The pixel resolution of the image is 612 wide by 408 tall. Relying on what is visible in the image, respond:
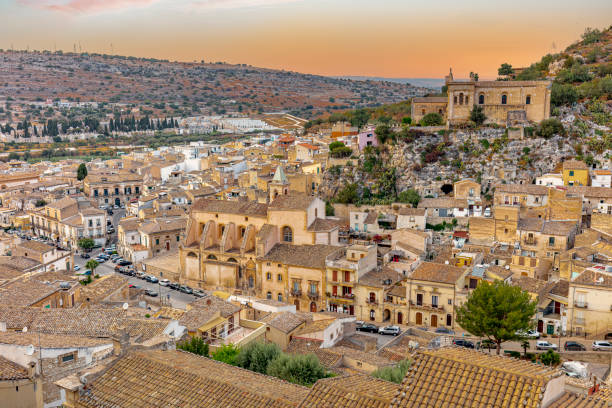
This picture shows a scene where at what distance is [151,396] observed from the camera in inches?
444

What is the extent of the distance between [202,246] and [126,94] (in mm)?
146020

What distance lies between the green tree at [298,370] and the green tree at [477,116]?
3843 centimetres

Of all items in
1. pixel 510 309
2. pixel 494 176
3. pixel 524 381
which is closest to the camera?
pixel 524 381

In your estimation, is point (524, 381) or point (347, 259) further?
point (347, 259)

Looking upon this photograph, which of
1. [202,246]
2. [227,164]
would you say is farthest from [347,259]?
[227,164]

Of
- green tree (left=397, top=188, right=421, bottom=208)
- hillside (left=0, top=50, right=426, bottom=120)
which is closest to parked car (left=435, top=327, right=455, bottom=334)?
green tree (left=397, top=188, right=421, bottom=208)

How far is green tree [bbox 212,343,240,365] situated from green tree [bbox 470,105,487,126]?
1477 inches

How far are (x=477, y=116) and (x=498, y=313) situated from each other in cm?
2922

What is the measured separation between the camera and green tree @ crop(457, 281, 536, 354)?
2341 cm

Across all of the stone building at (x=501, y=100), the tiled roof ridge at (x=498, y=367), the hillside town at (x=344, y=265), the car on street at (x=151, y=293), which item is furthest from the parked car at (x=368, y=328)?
the stone building at (x=501, y=100)

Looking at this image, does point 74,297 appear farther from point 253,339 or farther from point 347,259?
point 347,259

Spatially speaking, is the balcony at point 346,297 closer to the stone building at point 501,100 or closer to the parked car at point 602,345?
A: the parked car at point 602,345

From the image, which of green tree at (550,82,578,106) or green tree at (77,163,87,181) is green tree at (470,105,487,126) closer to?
green tree at (550,82,578,106)

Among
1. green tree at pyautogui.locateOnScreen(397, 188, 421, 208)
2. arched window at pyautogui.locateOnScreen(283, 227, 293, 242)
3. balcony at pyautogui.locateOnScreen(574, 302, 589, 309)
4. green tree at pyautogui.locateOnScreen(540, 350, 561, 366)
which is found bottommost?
green tree at pyautogui.locateOnScreen(540, 350, 561, 366)
